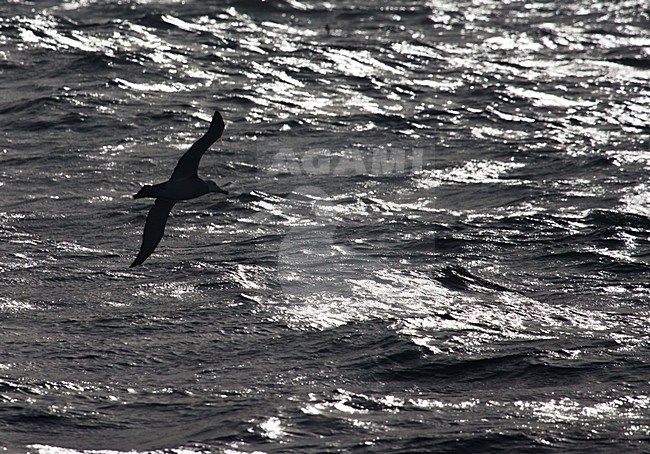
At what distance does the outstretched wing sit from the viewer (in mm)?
15164

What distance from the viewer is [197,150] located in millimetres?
13945

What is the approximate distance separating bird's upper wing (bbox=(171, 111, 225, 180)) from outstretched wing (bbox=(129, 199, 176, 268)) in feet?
2.42

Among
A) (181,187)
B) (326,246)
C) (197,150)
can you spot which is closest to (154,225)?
(181,187)

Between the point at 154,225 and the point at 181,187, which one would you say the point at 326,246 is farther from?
the point at 181,187

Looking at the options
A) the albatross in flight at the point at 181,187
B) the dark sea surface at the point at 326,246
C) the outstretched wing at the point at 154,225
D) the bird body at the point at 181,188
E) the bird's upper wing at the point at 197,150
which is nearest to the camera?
the bird's upper wing at the point at 197,150

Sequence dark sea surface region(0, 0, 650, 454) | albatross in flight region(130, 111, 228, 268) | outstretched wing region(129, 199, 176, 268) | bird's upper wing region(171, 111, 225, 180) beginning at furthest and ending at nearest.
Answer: outstretched wing region(129, 199, 176, 268) < dark sea surface region(0, 0, 650, 454) < albatross in flight region(130, 111, 228, 268) < bird's upper wing region(171, 111, 225, 180)

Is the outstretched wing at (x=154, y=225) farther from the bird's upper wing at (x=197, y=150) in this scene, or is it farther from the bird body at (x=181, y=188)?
the bird's upper wing at (x=197, y=150)

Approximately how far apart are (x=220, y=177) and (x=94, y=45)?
1097cm

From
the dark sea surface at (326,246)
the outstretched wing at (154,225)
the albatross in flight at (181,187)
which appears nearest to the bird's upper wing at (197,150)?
the albatross in flight at (181,187)

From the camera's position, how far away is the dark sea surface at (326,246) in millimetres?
14953

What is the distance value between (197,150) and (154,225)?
66.4 inches

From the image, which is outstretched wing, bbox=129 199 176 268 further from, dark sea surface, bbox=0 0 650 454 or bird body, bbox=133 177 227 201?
dark sea surface, bbox=0 0 650 454

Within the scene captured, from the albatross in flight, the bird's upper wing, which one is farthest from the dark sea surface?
the bird's upper wing

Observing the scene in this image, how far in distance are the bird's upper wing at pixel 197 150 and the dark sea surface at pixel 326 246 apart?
2.72m
